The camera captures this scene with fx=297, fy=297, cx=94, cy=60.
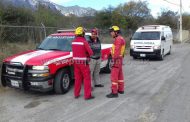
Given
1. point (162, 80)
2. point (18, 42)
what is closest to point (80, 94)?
point (162, 80)

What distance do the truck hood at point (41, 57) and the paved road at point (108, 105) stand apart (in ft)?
3.49

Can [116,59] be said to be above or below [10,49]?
below

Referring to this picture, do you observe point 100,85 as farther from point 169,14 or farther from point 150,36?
point 169,14

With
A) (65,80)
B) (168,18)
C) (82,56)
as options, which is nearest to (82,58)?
(82,56)

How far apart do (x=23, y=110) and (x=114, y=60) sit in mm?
2819

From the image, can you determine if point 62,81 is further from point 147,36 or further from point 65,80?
point 147,36

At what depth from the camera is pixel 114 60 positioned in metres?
8.37

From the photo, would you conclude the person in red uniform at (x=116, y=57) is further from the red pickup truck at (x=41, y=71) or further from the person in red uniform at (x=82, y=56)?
the red pickup truck at (x=41, y=71)

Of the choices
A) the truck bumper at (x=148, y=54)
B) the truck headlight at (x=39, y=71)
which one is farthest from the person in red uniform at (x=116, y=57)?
the truck bumper at (x=148, y=54)

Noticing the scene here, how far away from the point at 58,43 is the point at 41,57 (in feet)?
5.07

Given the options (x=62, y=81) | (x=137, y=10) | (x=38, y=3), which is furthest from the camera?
(x=137, y=10)

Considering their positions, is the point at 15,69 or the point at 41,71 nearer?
the point at 41,71

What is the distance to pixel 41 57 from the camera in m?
8.37

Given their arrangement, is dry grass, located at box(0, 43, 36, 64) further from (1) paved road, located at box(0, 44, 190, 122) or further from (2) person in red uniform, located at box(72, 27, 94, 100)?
(2) person in red uniform, located at box(72, 27, 94, 100)
